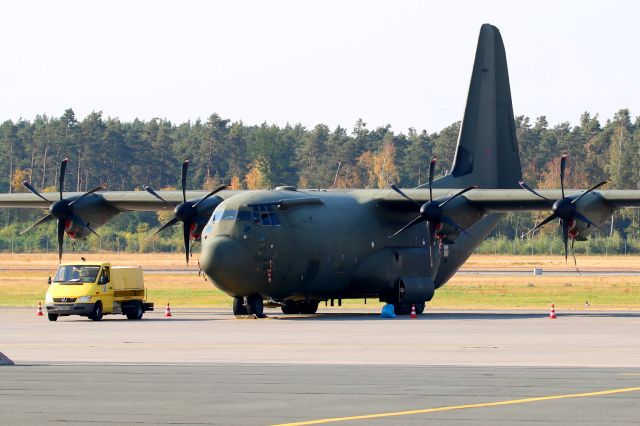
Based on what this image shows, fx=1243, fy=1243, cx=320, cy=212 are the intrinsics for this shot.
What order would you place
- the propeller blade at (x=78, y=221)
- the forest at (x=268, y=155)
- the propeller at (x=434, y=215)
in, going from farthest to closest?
the forest at (x=268, y=155)
the propeller blade at (x=78, y=221)
the propeller at (x=434, y=215)

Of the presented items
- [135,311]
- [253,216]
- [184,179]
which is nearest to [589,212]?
[253,216]

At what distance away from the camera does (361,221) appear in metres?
42.2

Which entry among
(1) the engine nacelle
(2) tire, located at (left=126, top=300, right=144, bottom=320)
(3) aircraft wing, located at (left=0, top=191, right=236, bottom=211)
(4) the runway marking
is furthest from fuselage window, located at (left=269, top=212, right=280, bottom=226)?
(4) the runway marking

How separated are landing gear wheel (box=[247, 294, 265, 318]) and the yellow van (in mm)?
3414

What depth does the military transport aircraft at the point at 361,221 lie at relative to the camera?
128ft

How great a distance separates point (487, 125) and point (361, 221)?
922 centimetres

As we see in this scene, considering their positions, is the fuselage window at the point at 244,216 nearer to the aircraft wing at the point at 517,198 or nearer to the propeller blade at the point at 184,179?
the propeller blade at the point at 184,179

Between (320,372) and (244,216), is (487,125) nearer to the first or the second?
(244,216)

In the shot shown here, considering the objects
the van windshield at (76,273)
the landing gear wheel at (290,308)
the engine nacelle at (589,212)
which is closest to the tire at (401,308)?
the landing gear wheel at (290,308)

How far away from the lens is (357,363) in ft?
78.1

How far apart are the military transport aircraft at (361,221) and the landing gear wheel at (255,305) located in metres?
0.04

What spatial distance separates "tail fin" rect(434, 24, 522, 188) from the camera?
48.5m

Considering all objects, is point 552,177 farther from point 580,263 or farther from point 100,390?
point 100,390

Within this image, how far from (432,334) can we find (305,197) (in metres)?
9.70
